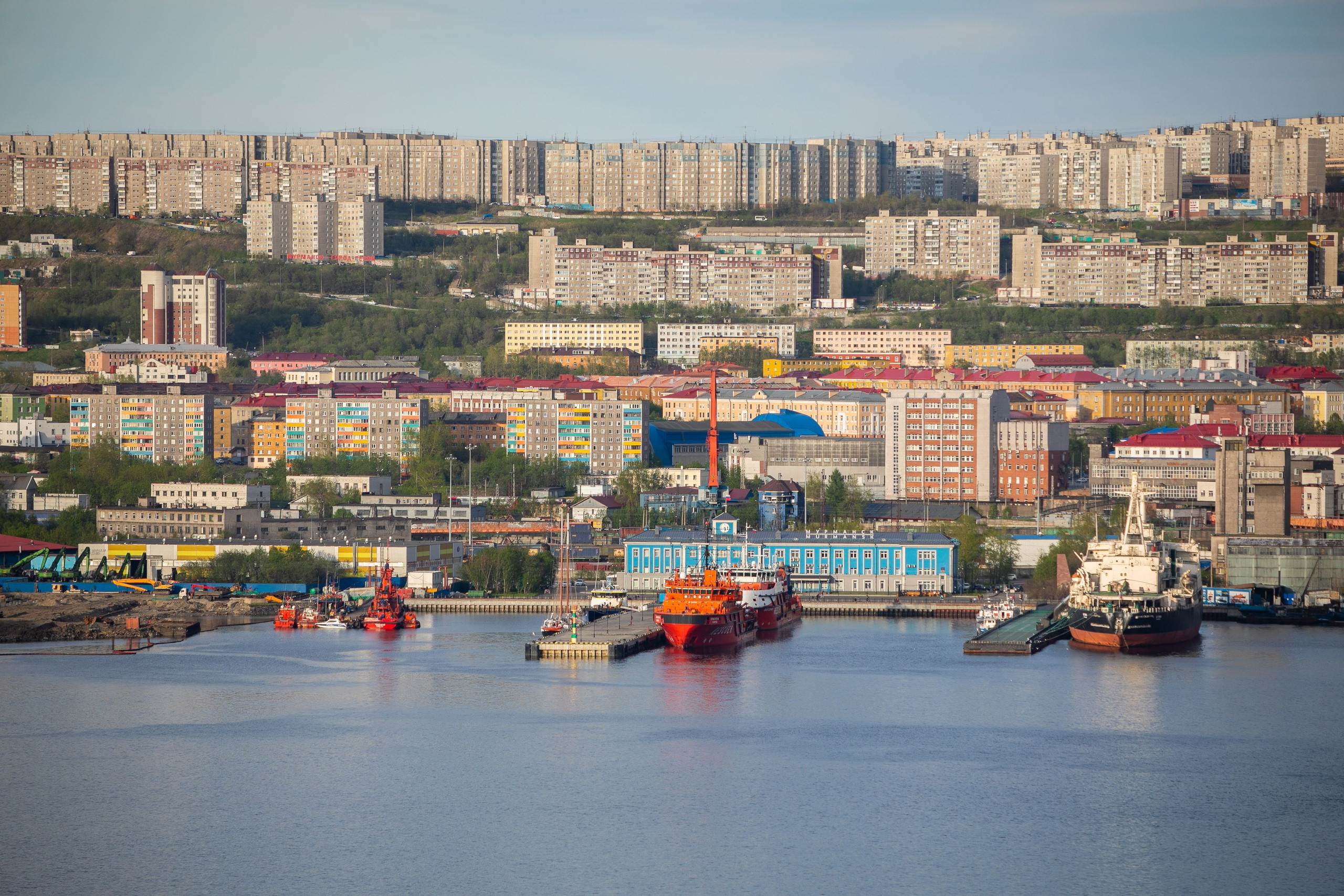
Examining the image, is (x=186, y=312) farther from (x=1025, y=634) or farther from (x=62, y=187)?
(x=1025, y=634)

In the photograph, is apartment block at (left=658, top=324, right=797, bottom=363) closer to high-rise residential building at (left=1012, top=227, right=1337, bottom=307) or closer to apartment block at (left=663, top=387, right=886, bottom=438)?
high-rise residential building at (left=1012, top=227, right=1337, bottom=307)

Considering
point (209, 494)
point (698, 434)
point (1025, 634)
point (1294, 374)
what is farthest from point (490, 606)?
point (1294, 374)

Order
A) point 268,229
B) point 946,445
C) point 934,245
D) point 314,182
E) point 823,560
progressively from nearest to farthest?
1. point 823,560
2. point 946,445
3. point 268,229
4. point 934,245
5. point 314,182

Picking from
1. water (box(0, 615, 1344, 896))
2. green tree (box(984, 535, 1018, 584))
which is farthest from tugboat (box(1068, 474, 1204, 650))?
green tree (box(984, 535, 1018, 584))

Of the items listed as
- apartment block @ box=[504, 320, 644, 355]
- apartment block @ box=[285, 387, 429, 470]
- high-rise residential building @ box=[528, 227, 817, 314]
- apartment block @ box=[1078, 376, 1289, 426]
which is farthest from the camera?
high-rise residential building @ box=[528, 227, 817, 314]

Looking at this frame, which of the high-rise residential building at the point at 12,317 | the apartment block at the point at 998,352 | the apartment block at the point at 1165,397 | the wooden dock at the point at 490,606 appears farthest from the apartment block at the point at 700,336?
the wooden dock at the point at 490,606
